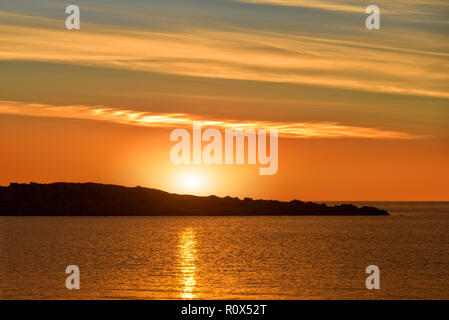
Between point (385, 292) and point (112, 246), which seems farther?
point (112, 246)

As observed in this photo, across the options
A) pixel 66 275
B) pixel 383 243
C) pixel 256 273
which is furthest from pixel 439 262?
pixel 66 275

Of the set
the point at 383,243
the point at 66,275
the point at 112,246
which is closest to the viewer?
the point at 66,275

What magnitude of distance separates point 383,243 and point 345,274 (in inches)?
1931
